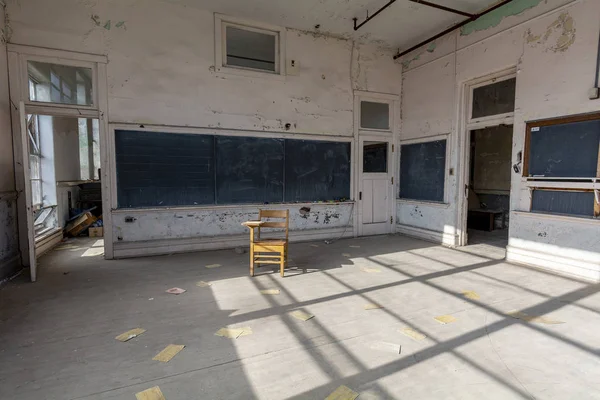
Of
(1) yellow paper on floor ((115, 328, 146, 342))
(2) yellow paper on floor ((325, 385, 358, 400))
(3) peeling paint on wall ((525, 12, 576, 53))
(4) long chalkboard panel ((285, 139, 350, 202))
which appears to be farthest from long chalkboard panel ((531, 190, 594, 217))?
(1) yellow paper on floor ((115, 328, 146, 342))

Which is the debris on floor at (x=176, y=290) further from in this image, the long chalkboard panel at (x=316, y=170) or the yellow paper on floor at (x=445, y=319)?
the long chalkboard panel at (x=316, y=170)

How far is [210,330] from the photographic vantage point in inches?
103

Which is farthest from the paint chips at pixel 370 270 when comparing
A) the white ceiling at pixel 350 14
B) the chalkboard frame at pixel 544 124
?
the white ceiling at pixel 350 14

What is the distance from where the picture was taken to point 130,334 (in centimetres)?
254

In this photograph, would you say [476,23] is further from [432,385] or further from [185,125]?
[432,385]

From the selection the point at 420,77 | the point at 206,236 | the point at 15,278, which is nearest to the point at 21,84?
the point at 15,278

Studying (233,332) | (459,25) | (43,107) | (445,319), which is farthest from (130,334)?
(459,25)

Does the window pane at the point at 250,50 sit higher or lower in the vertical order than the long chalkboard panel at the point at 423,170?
higher

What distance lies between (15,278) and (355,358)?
4.33 meters

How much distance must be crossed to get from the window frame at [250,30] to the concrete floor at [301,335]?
334 cm

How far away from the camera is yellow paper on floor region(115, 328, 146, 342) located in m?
2.47

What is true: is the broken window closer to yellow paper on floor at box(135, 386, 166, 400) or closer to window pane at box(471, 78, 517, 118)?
window pane at box(471, 78, 517, 118)

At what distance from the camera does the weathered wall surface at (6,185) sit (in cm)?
400

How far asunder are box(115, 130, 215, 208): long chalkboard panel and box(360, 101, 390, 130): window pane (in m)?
3.18
